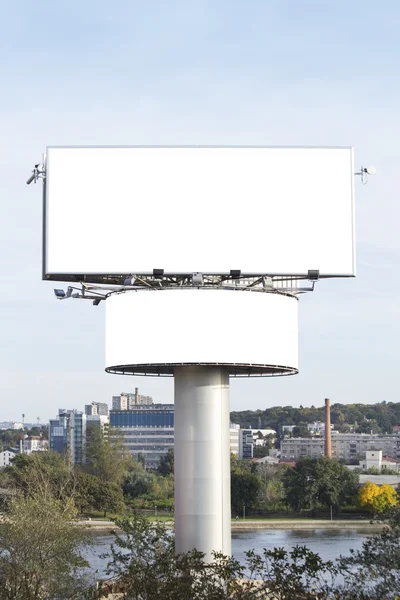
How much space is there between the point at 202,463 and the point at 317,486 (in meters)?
53.2

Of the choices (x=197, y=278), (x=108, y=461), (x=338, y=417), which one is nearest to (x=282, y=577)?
(x=197, y=278)

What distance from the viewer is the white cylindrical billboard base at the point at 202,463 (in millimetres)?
21844

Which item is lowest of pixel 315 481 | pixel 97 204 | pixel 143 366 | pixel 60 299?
pixel 315 481

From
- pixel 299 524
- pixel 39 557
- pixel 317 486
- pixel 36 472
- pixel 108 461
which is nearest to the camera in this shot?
pixel 39 557

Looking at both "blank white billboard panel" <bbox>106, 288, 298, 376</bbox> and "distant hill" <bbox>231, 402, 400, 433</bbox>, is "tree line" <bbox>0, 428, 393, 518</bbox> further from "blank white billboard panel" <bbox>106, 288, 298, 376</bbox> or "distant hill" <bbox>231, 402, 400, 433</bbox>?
"distant hill" <bbox>231, 402, 400, 433</bbox>

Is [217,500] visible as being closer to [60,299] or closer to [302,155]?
[60,299]

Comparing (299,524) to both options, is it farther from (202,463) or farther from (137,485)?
(202,463)

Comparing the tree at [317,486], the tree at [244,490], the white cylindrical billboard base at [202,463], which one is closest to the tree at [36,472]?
the tree at [244,490]

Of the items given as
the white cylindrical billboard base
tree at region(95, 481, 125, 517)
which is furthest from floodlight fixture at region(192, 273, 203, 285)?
tree at region(95, 481, 125, 517)

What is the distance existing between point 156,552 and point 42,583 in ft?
15.4

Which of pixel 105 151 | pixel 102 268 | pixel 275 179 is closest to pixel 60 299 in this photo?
pixel 102 268

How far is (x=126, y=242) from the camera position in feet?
73.5

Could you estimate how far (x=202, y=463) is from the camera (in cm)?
2194

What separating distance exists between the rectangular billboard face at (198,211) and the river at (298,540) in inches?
1242
